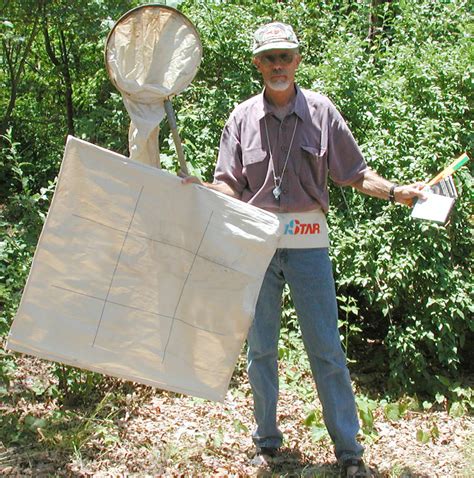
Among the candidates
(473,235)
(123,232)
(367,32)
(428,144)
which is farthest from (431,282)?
(367,32)

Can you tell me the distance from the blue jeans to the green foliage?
87cm

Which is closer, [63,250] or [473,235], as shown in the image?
[63,250]

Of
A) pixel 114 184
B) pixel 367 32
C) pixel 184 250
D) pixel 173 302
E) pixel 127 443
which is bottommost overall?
pixel 127 443

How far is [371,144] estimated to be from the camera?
529cm

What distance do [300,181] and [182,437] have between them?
1.67m

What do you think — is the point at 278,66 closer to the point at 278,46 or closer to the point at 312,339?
the point at 278,46

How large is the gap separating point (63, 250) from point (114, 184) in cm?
34

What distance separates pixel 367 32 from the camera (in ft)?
24.3

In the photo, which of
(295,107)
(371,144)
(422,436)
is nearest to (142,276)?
(295,107)

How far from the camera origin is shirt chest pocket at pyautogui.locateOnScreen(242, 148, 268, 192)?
11.5 feet

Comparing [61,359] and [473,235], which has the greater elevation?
[473,235]

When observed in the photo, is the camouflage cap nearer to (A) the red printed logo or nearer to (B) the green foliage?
(A) the red printed logo

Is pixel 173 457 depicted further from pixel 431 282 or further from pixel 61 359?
pixel 431 282

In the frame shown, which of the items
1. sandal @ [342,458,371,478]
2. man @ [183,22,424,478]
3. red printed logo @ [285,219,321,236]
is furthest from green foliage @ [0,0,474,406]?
red printed logo @ [285,219,321,236]
